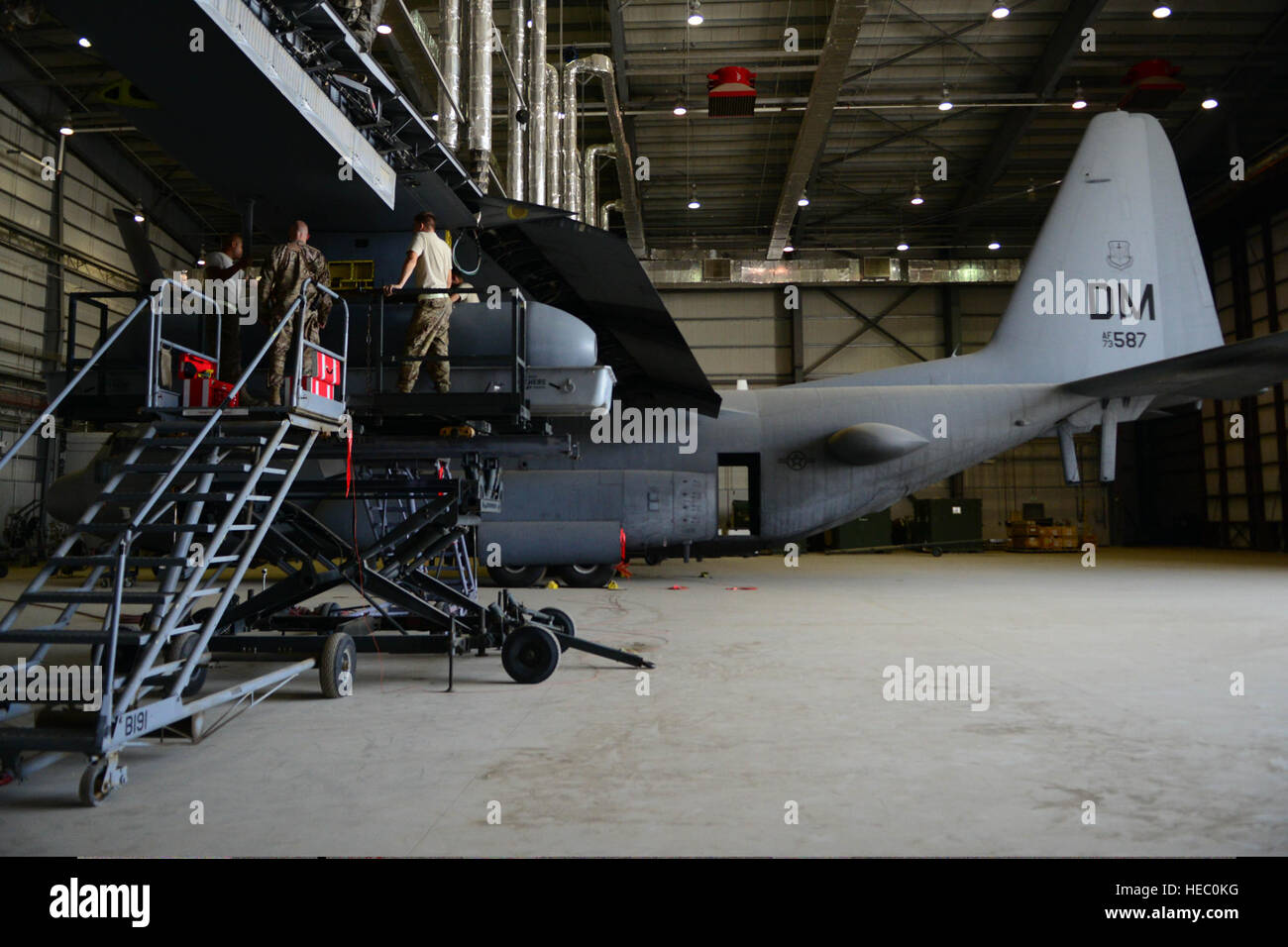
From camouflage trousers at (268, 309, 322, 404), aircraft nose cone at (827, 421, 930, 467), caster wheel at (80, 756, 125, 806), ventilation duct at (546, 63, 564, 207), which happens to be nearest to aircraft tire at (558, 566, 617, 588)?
aircraft nose cone at (827, 421, 930, 467)

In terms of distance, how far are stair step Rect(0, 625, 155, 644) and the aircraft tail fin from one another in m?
15.1

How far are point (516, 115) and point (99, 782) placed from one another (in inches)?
504

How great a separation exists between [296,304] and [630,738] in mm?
3822

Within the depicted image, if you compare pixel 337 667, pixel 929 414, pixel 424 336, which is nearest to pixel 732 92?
pixel 929 414

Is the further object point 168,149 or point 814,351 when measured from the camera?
point 814,351

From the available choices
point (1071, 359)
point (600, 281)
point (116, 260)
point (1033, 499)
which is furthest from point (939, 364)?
point (116, 260)

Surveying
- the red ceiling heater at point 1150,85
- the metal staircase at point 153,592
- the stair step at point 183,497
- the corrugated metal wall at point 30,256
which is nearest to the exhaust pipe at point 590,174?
the red ceiling heater at point 1150,85

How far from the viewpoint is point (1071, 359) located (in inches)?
612

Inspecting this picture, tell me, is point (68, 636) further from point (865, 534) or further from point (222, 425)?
point (865, 534)

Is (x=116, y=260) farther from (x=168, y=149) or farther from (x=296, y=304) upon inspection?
(x=296, y=304)

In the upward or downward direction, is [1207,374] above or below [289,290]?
above

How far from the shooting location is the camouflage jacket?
634 cm

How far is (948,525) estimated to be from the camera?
26.4 metres

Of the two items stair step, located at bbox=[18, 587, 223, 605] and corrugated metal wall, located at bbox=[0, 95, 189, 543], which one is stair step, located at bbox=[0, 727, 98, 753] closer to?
stair step, located at bbox=[18, 587, 223, 605]
